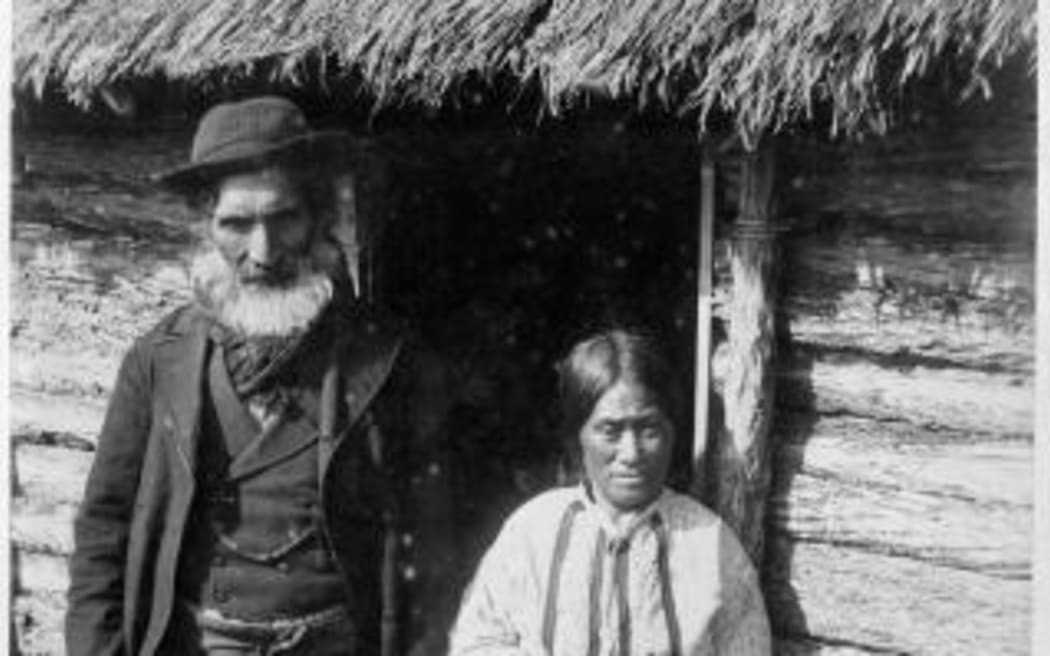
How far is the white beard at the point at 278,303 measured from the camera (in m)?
3.36

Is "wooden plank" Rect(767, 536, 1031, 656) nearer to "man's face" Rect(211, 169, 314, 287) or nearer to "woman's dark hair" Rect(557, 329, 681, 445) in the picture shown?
"woman's dark hair" Rect(557, 329, 681, 445)

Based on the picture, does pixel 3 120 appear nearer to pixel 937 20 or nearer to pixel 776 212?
pixel 776 212

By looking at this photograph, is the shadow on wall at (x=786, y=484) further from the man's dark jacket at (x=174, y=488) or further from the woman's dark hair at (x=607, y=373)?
the man's dark jacket at (x=174, y=488)

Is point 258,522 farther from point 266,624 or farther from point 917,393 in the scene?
point 917,393

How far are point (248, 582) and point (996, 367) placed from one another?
1.48m

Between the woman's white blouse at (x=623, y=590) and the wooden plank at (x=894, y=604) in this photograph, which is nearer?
the wooden plank at (x=894, y=604)

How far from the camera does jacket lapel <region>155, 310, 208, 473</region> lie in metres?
3.30

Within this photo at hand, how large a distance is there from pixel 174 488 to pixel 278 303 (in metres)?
0.42

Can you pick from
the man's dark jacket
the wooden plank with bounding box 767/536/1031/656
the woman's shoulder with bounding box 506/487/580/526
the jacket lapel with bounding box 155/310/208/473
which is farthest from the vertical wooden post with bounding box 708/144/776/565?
the jacket lapel with bounding box 155/310/208/473

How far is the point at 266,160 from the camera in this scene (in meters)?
3.34

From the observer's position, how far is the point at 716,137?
11.1ft

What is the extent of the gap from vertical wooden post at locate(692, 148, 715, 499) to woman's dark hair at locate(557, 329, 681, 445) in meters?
0.08

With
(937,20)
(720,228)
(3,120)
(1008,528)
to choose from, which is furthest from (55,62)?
(1008,528)

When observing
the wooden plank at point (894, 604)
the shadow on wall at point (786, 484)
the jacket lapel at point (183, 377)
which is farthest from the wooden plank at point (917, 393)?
the jacket lapel at point (183, 377)
